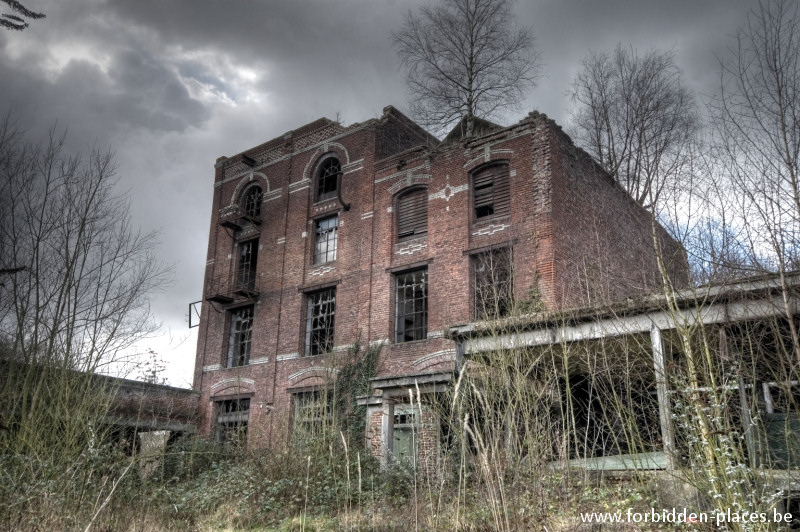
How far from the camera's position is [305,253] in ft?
68.9

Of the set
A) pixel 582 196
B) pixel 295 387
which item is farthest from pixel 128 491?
pixel 582 196

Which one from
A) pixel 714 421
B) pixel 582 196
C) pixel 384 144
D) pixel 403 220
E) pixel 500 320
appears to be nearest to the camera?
pixel 714 421

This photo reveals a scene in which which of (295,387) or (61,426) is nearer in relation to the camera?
(61,426)

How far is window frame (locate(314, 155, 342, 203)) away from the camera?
21.6 metres

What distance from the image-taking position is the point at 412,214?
19.1 m

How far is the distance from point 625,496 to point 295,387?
43.0ft

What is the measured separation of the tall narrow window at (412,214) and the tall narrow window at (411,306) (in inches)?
49.8

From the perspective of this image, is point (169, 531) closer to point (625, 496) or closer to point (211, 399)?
point (625, 496)

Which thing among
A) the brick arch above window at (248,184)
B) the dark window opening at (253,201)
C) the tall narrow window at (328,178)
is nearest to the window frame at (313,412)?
the tall narrow window at (328,178)

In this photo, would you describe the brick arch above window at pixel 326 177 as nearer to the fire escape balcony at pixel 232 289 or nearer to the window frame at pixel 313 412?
the fire escape balcony at pixel 232 289

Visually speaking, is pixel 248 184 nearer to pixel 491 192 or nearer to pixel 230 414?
pixel 230 414

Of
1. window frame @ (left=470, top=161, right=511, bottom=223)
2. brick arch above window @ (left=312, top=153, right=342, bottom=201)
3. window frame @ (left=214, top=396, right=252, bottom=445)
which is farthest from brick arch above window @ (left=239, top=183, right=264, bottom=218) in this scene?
window frame @ (left=470, top=161, right=511, bottom=223)

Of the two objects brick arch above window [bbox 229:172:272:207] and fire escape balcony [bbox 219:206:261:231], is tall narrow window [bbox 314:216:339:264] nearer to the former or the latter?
fire escape balcony [bbox 219:206:261:231]

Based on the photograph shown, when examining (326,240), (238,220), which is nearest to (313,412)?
(326,240)
